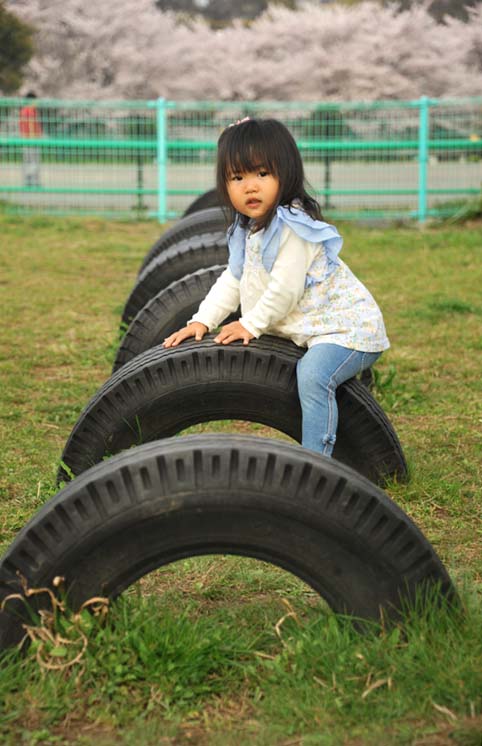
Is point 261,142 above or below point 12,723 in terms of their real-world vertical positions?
above

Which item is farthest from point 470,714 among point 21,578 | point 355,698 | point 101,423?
point 101,423

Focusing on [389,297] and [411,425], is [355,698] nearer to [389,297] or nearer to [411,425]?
[411,425]

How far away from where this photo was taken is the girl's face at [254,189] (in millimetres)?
3664

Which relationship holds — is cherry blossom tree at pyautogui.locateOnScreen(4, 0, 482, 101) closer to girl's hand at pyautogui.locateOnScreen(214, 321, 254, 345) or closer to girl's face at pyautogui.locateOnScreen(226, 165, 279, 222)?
girl's face at pyautogui.locateOnScreen(226, 165, 279, 222)

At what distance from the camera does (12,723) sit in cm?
238

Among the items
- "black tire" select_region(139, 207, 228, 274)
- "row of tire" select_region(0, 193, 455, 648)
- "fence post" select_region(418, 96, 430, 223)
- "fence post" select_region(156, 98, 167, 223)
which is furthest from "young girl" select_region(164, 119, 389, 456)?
"fence post" select_region(156, 98, 167, 223)

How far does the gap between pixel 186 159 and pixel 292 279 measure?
12.5 m

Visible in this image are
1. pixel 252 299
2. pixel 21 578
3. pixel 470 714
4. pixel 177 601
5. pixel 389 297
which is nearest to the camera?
pixel 470 714

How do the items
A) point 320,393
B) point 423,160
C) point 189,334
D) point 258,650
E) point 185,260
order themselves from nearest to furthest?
point 258,650, point 320,393, point 189,334, point 185,260, point 423,160

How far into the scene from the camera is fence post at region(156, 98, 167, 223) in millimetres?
14961

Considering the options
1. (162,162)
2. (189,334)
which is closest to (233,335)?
(189,334)

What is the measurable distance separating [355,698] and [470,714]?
0.85ft

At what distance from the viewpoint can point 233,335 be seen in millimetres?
3689

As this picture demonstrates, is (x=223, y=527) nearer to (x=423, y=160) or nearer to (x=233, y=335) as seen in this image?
(x=233, y=335)
